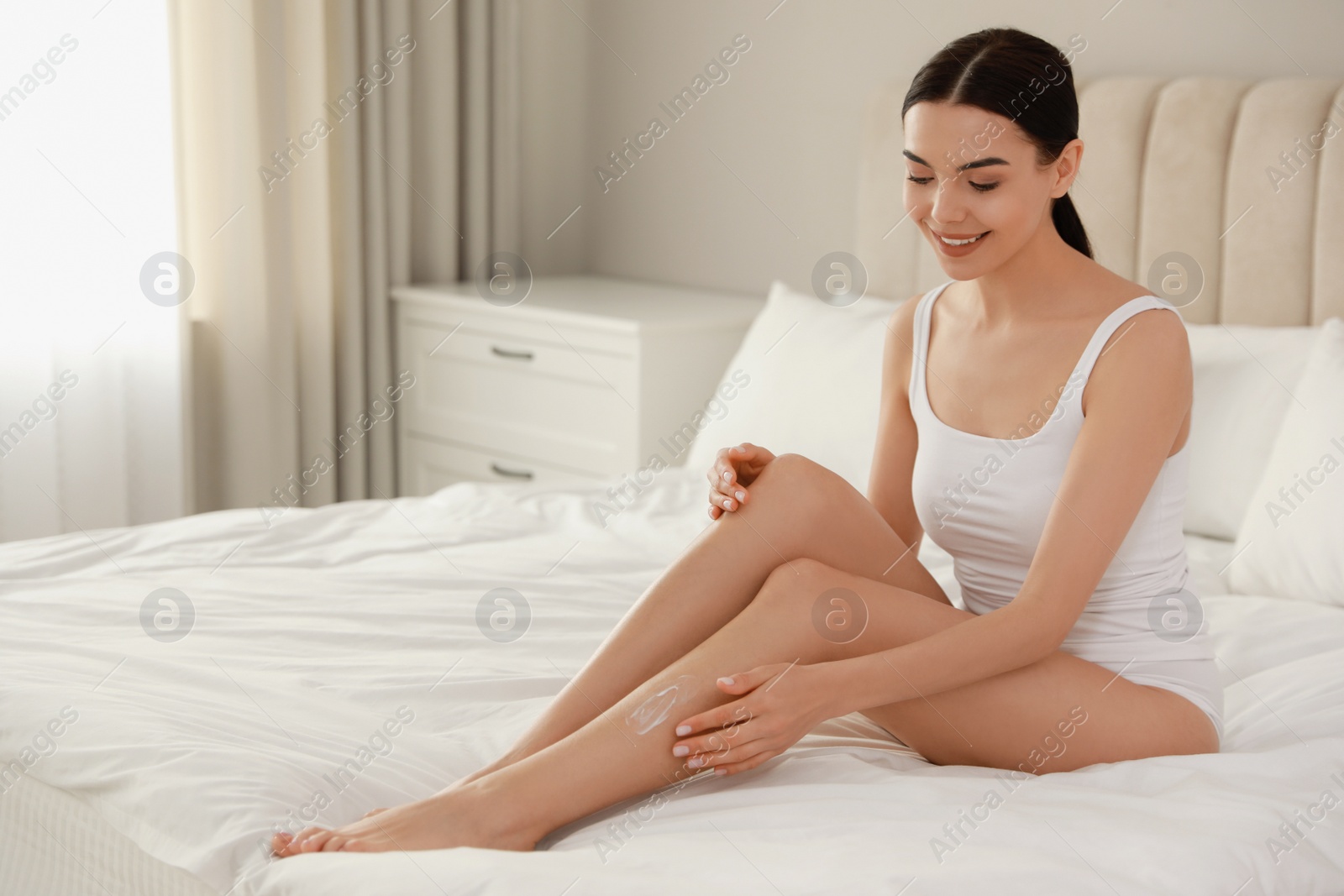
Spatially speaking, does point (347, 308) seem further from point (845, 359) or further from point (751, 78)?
point (845, 359)

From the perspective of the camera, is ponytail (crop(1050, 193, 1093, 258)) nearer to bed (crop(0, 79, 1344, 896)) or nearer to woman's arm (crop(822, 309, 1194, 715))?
woman's arm (crop(822, 309, 1194, 715))

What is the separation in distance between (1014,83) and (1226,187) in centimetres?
106

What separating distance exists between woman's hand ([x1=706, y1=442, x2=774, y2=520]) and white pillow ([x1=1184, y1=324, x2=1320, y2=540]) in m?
0.79

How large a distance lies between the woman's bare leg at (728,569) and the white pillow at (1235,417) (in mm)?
748

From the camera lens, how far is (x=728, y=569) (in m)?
1.21

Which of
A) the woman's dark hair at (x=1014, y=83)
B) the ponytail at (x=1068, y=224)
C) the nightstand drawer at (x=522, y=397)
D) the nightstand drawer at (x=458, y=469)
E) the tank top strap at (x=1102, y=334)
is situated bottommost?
the nightstand drawer at (x=458, y=469)

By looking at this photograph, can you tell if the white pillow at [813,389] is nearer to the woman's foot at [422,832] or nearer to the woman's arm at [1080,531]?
the woman's arm at [1080,531]

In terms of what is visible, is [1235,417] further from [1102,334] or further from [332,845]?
[332,845]

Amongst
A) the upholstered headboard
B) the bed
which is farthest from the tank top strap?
the upholstered headboard

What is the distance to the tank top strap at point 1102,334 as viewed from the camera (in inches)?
47.7

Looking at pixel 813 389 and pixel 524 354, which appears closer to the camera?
pixel 813 389

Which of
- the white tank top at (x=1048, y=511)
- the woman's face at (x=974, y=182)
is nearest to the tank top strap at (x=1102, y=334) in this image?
the white tank top at (x=1048, y=511)

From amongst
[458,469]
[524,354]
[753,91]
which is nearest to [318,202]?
[524,354]

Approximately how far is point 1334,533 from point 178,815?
4.54ft
